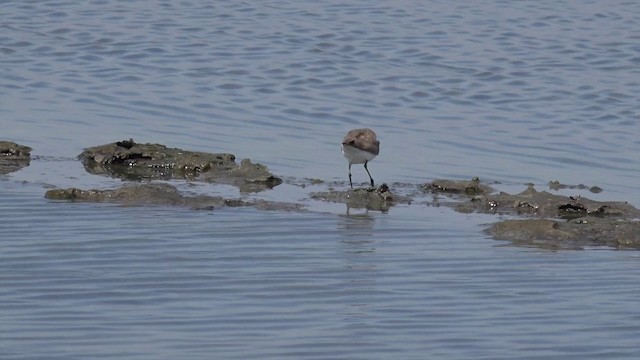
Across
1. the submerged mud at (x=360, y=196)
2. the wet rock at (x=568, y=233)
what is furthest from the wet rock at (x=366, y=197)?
the wet rock at (x=568, y=233)

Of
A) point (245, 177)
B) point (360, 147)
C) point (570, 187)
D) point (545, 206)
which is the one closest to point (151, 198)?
point (245, 177)

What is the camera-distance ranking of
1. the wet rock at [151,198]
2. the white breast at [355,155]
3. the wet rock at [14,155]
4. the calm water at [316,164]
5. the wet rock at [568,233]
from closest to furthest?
1. the calm water at [316,164]
2. the wet rock at [568,233]
3. the wet rock at [151,198]
4. the white breast at [355,155]
5. the wet rock at [14,155]

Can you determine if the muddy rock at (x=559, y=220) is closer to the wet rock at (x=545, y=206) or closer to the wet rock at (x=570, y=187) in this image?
the wet rock at (x=545, y=206)

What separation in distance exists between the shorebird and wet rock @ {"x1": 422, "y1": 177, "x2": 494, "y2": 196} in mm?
651

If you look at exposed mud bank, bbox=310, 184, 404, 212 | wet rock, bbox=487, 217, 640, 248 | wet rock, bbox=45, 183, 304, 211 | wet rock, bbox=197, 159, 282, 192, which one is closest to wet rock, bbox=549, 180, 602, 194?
exposed mud bank, bbox=310, 184, 404, 212

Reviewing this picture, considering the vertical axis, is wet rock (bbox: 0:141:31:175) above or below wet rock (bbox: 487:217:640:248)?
above

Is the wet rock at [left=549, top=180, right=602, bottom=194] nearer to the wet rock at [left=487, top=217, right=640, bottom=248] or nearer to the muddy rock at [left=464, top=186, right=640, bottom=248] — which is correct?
the muddy rock at [left=464, top=186, right=640, bottom=248]

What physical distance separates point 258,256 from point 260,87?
1074cm

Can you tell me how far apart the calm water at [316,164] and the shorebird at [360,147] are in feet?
1.85

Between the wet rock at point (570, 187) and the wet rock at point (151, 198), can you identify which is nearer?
the wet rock at point (151, 198)

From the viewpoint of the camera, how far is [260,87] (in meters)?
22.7

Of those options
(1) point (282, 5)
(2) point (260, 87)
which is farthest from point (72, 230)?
(1) point (282, 5)

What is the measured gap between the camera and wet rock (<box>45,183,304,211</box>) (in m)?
14.0

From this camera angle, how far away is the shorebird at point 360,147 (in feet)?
50.2
